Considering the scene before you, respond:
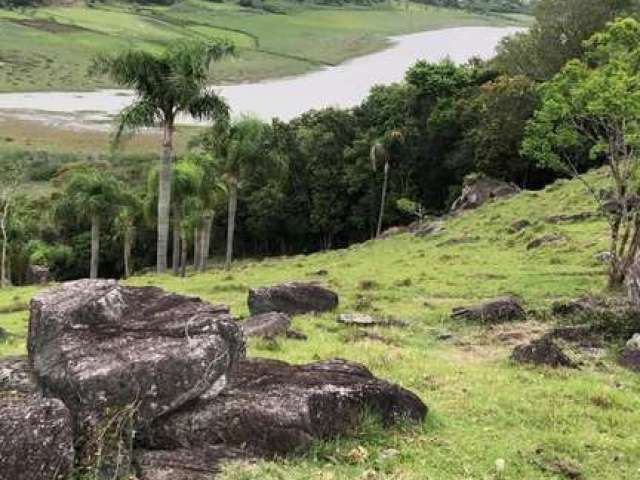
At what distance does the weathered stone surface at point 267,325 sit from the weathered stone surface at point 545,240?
1691 cm

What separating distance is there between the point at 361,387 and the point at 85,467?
3929 mm

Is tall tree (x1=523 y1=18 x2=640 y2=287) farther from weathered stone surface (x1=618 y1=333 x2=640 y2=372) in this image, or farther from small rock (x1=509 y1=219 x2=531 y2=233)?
small rock (x1=509 y1=219 x2=531 y2=233)

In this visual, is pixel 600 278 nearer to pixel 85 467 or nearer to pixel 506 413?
pixel 506 413

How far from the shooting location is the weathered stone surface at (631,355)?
57.2 feet

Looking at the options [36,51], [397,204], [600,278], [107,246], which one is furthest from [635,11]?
[36,51]

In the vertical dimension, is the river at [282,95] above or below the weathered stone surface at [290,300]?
below

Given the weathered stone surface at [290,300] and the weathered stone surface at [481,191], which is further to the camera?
the weathered stone surface at [481,191]

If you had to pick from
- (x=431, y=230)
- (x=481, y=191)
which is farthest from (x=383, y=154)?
(x=431, y=230)

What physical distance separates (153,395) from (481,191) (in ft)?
135

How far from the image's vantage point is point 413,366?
15922 mm

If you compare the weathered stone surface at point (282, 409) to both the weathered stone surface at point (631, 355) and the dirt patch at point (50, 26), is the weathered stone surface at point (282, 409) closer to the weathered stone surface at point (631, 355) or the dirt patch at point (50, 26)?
the weathered stone surface at point (631, 355)

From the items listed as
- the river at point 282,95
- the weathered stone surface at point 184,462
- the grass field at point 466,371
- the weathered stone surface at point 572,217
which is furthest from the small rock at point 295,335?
the river at point 282,95

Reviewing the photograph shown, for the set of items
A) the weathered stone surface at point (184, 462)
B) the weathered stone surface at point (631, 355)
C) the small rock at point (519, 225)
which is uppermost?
the weathered stone surface at point (184, 462)

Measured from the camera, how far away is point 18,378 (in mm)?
11664
